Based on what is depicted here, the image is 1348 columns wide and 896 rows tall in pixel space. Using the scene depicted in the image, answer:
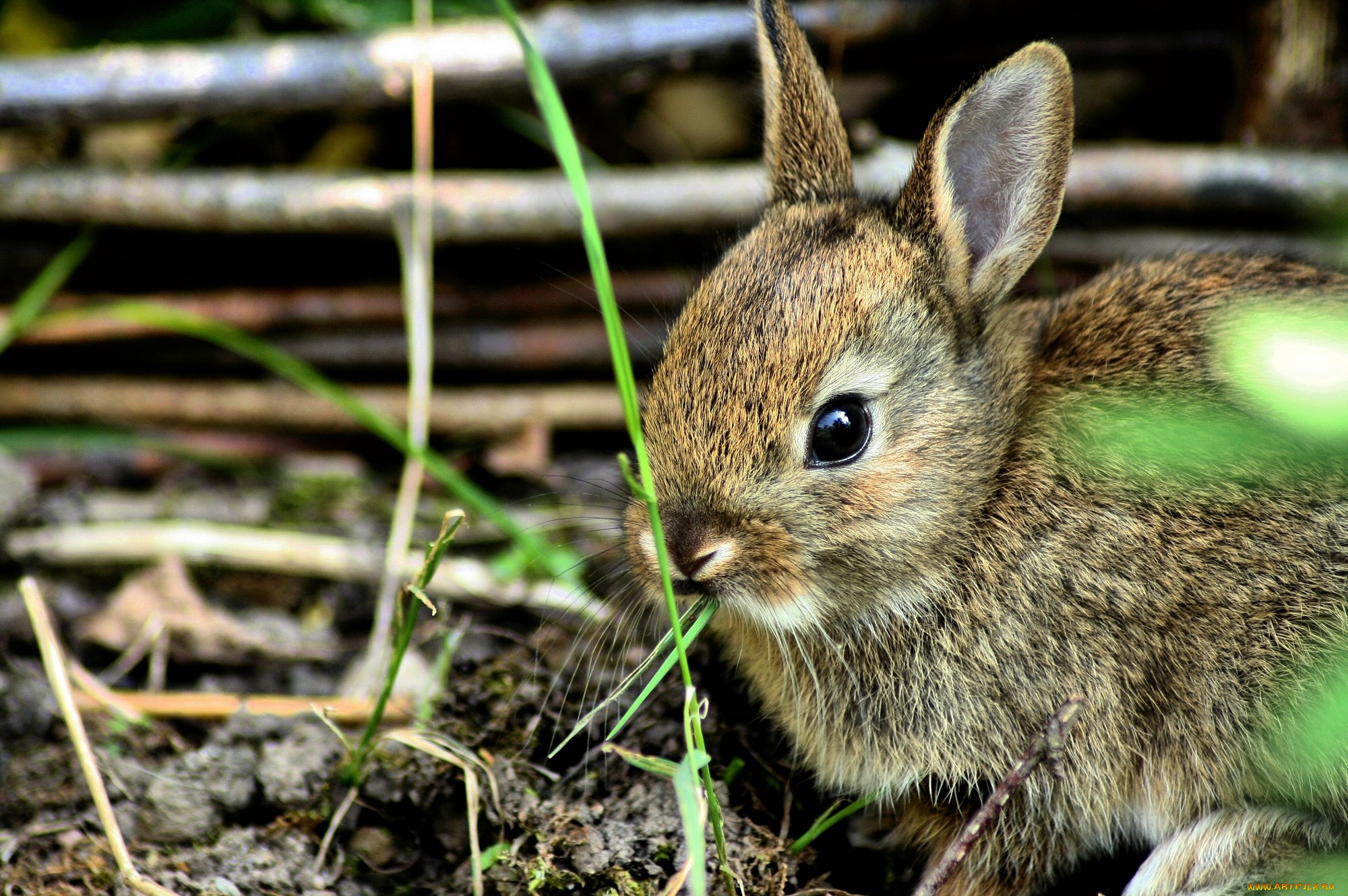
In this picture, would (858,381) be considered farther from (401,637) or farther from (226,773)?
(226,773)

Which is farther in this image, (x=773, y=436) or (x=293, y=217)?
(x=293, y=217)

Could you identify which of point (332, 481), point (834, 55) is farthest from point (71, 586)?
point (834, 55)

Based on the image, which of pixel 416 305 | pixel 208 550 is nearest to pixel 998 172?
pixel 416 305

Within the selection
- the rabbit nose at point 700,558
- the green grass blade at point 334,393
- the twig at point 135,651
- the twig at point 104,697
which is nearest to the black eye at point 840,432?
the rabbit nose at point 700,558

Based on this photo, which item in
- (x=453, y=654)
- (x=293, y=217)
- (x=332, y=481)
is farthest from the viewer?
(x=332, y=481)

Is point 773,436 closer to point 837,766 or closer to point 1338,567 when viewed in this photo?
point 837,766

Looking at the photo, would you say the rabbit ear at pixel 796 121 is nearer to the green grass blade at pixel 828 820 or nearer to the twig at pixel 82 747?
the green grass blade at pixel 828 820
